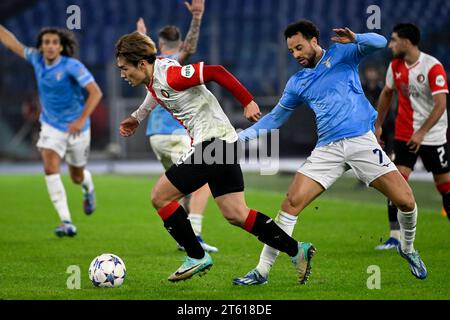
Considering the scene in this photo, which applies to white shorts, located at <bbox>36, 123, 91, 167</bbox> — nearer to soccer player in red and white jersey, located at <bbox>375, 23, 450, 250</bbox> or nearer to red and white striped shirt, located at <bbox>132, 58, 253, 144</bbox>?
soccer player in red and white jersey, located at <bbox>375, 23, 450, 250</bbox>

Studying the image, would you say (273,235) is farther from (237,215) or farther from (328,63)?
(328,63)

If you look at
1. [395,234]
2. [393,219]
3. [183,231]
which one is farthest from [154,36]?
[183,231]

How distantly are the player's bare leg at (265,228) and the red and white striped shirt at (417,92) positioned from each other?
9.23 ft

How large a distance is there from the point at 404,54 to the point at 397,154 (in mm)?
999

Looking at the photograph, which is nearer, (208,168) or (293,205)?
(208,168)

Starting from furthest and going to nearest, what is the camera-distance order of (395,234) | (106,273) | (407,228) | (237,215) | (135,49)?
(395,234), (407,228), (106,273), (237,215), (135,49)

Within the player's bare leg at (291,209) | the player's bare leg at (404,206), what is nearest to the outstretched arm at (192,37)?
the player's bare leg at (291,209)

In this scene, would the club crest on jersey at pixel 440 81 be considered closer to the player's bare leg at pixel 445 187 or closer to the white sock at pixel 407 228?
the player's bare leg at pixel 445 187

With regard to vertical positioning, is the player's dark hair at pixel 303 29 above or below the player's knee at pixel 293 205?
above

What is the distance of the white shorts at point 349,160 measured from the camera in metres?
6.67

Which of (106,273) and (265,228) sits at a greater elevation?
(265,228)

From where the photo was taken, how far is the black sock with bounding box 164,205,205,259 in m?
6.38

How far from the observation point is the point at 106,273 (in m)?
6.48

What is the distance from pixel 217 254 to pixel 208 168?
2411 mm
